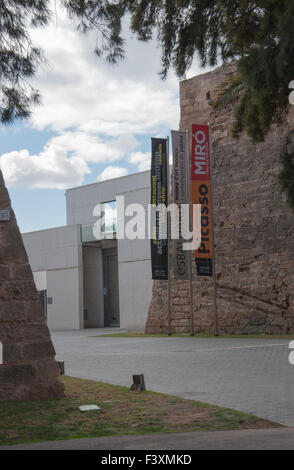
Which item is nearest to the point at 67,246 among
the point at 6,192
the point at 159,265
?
the point at 159,265

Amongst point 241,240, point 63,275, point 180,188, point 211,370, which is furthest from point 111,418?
point 63,275

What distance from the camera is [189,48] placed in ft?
30.7

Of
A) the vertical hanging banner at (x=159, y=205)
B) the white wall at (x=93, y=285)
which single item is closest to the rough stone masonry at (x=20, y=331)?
the vertical hanging banner at (x=159, y=205)

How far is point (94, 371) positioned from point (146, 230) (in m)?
17.7

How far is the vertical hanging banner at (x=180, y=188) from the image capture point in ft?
63.8

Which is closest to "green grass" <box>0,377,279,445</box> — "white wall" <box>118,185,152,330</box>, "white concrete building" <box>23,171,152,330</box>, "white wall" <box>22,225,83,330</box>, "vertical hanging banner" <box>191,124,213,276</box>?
"vertical hanging banner" <box>191,124,213,276</box>

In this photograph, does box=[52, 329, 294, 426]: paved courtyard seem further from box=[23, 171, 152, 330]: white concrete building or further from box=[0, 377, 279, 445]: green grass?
box=[23, 171, 152, 330]: white concrete building

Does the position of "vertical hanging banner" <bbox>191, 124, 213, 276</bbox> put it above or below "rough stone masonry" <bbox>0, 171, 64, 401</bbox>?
above

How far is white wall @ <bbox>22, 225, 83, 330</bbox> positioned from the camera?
31250 mm

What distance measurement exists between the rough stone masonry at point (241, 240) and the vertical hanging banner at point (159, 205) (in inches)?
61.9

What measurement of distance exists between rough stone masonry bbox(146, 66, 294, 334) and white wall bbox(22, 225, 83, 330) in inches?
408

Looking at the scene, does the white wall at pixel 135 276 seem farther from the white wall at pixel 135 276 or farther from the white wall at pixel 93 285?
the white wall at pixel 93 285

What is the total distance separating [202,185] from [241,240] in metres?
2.07
